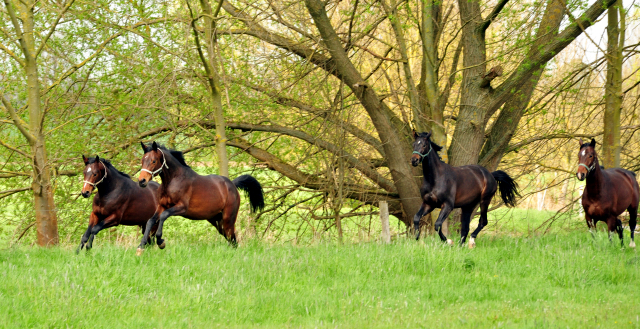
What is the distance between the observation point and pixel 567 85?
13.5 meters

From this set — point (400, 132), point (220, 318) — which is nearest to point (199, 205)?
point (220, 318)

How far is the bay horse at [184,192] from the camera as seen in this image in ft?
27.5

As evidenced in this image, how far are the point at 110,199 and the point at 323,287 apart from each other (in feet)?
13.1

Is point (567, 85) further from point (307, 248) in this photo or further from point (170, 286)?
point (170, 286)

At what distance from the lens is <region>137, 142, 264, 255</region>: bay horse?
8.38 metres

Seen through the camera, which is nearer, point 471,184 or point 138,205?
point 138,205

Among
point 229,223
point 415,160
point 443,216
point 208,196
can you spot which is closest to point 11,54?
point 208,196

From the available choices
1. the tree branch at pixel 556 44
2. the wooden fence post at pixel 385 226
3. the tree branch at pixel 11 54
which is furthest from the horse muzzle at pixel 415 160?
the tree branch at pixel 11 54

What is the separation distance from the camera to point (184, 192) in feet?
28.8

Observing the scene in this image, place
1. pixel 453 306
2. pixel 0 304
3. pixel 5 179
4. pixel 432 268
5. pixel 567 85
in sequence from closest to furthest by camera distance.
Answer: pixel 0 304 → pixel 453 306 → pixel 432 268 → pixel 567 85 → pixel 5 179

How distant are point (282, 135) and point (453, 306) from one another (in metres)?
9.86

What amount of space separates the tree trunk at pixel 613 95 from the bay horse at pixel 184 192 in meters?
8.90

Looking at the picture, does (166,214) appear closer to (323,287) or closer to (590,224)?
(323,287)

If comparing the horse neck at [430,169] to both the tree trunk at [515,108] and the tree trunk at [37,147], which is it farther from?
the tree trunk at [37,147]
